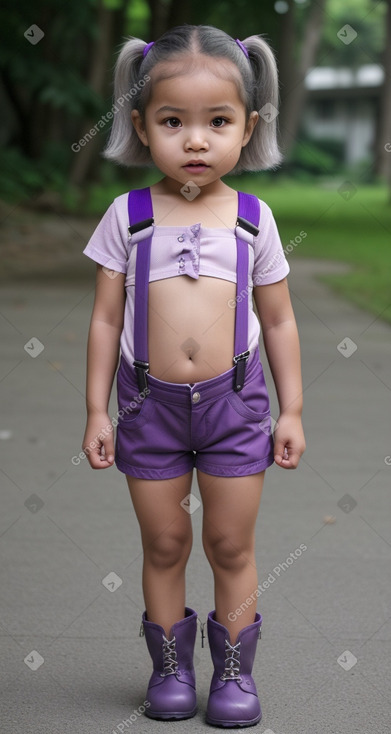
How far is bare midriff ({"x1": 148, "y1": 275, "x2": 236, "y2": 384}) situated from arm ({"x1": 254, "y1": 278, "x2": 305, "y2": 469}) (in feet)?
0.61

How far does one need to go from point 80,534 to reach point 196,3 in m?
26.3

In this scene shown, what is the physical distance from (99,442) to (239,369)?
411mm

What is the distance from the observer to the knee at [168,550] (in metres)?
3.33

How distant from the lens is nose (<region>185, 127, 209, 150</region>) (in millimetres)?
3133

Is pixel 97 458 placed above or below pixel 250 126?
below

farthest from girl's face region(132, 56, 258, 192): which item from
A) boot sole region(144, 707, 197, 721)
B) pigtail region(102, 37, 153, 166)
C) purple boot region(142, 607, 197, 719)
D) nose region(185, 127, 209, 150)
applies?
boot sole region(144, 707, 197, 721)

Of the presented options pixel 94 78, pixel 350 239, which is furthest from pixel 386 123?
pixel 350 239

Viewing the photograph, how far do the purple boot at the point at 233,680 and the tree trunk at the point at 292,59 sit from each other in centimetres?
3675

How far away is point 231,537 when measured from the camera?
332 cm

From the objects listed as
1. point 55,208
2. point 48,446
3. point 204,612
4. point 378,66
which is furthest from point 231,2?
point 378,66

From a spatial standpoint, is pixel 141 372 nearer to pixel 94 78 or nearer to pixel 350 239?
pixel 350 239

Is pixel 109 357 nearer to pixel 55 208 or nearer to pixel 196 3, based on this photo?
pixel 55 208

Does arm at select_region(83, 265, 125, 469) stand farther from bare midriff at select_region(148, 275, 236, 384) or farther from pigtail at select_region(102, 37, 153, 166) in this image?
pigtail at select_region(102, 37, 153, 166)

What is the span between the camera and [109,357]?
11.0 ft
